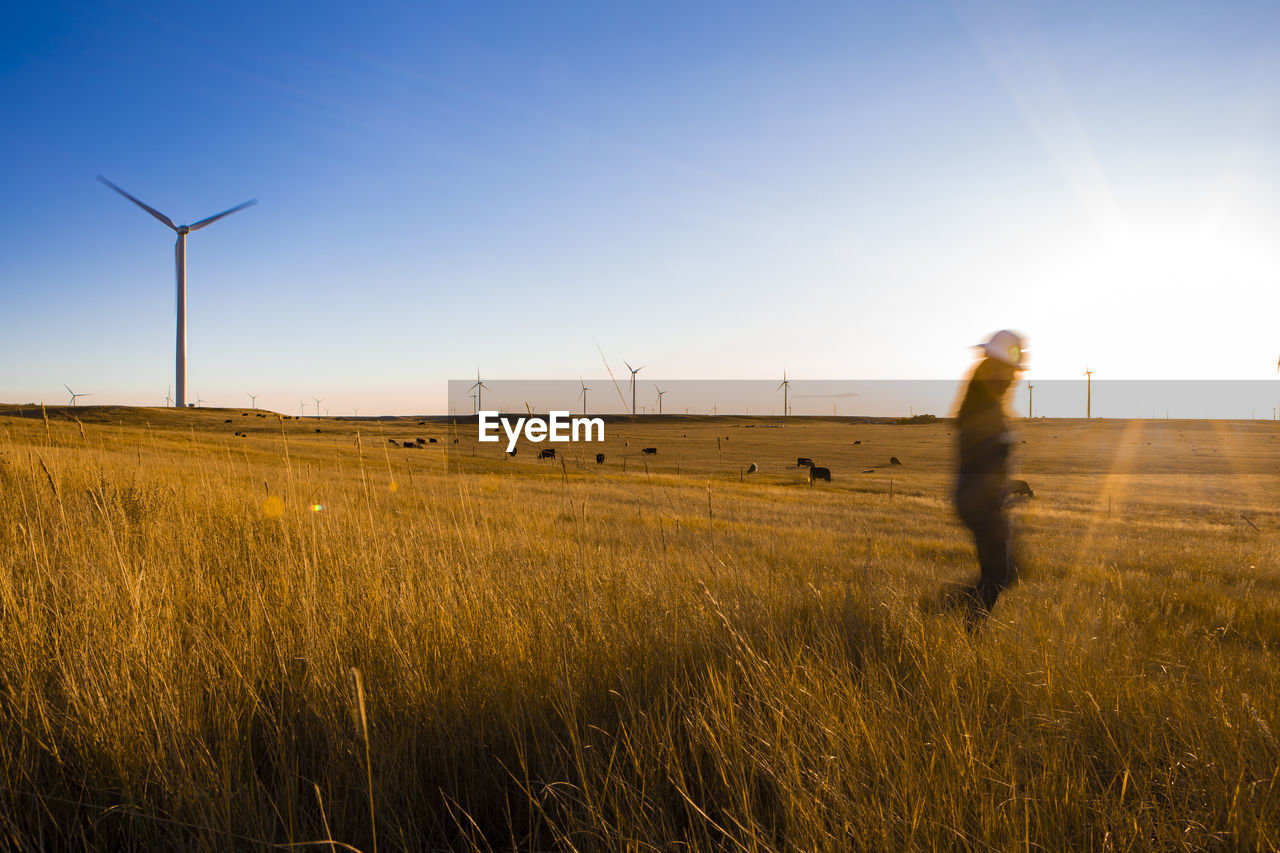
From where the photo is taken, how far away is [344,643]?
2.82 m

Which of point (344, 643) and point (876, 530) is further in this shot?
point (876, 530)

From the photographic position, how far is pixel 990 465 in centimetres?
490

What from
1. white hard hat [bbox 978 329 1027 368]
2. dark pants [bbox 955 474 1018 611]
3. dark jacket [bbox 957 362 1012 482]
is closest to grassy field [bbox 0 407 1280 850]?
dark pants [bbox 955 474 1018 611]

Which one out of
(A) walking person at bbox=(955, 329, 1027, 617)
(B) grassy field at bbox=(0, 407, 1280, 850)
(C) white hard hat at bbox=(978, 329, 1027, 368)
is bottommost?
(B) grassy field at bbox=(0, 407, 1280, 850)

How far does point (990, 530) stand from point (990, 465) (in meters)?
0.51

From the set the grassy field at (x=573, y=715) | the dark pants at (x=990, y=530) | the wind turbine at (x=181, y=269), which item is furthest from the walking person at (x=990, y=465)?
the wind turbine at (x=181, y=269)

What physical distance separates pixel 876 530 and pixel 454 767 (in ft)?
42.5

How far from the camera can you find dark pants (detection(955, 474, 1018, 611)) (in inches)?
190

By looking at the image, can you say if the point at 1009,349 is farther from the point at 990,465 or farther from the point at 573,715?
the point at 573,715

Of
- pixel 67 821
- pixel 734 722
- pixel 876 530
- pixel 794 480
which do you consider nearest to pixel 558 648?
pixel 734 722

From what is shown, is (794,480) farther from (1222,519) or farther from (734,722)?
(734,722)

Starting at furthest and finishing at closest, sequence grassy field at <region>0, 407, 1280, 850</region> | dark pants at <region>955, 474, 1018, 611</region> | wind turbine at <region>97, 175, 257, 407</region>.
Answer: wind turbine at <region>97, 175, 257, 407</region> → dark pants at <region>955, 474, 1018, 611</region> → grassy field at <region>0, 407, 1280, 850</region>

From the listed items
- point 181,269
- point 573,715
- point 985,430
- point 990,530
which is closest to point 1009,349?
point 985,430

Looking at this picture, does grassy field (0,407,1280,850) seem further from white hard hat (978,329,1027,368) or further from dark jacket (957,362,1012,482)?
white hard hat (978,329,1027,368)
